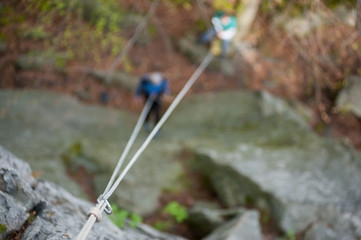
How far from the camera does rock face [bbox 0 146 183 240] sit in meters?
2.07

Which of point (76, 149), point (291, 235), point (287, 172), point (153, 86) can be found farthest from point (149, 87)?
point (291, 235)

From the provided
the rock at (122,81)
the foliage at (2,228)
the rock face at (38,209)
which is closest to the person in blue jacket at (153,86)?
the rock at (122,81)

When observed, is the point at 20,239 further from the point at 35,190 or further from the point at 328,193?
the point at 328,193

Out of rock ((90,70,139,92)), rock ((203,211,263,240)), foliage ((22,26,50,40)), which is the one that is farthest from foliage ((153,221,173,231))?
rock ((90,70,139,92))

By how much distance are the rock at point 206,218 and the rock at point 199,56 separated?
5242 mm

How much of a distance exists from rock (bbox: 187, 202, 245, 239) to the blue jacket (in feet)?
8.77

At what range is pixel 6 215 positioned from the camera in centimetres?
203

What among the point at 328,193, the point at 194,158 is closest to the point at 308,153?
the point at 328,193

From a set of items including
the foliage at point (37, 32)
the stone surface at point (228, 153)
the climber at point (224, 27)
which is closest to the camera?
the foliage at point (37, 32)

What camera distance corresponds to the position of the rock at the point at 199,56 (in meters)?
8.50

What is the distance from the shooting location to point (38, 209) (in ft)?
7.57

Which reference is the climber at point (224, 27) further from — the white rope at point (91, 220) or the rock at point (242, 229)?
the white rope at point (91, 220)

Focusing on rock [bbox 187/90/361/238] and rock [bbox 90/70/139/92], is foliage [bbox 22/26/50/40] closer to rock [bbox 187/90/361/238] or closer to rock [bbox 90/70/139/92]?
rock [bbox 90/70/139/92]

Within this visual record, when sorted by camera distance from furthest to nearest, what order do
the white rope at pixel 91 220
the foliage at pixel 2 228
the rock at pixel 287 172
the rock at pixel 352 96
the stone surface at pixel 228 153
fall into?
the rock at pixel 352 96, the stone surface at pixel 228 153, the rock at pixel 287 172, the foliage at pixel 2 228, the white rope at pixel 91 220
